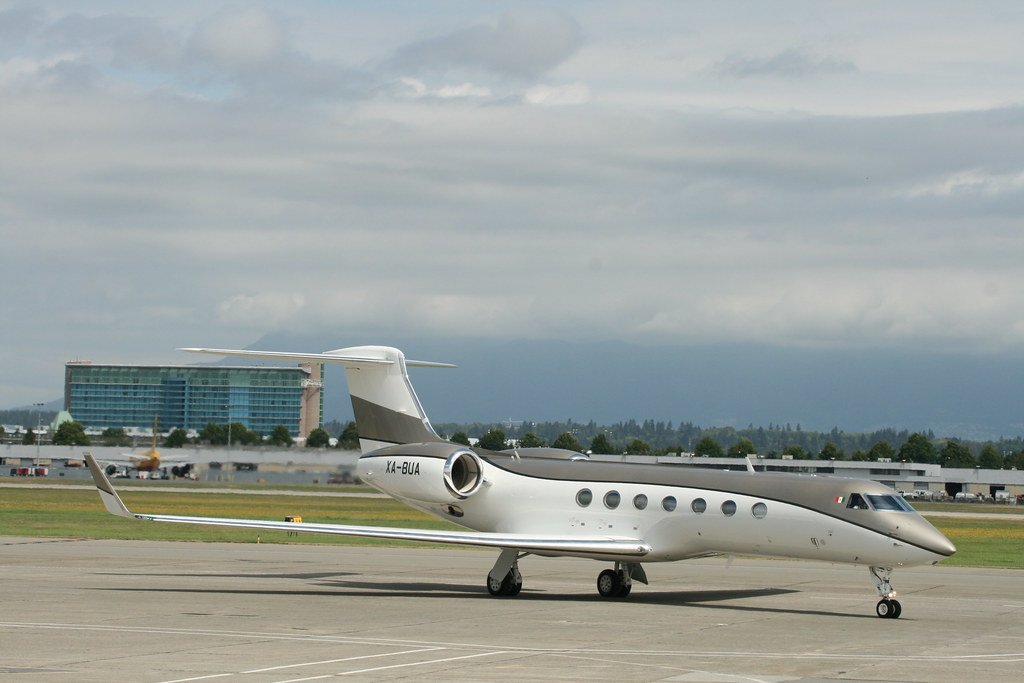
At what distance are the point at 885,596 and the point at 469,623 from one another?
8.28 metres

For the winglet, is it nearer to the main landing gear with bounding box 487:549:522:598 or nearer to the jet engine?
the jet engine

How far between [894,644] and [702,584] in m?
12.4

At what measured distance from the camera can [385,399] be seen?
106ft

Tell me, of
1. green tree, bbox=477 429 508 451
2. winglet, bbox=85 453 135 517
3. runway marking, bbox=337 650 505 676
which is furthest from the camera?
green tree, bbox=477 429 508 451

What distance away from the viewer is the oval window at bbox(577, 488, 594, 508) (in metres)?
29.0

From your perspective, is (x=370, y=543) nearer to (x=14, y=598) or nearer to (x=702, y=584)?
(x=702, y=584)

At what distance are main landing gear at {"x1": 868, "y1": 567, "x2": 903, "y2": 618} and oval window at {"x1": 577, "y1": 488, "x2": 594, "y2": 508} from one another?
6.16 meters

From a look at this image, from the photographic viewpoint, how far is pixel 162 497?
76125 mm

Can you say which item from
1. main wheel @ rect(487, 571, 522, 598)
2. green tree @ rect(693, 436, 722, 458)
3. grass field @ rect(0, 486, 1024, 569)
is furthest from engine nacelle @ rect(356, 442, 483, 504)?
green tree @ rect(693, 436, 722, 458)

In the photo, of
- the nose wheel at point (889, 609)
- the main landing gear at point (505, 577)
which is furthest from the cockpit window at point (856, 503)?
the main landing gear at point (505, 577)

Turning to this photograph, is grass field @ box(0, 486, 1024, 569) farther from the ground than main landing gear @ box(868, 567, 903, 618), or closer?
closer

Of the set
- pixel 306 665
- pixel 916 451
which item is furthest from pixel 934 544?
pixel 916 451

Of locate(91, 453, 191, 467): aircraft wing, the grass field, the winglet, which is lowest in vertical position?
the grass field

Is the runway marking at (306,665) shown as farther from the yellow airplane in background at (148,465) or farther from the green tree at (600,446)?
the green tree at (600,446)
